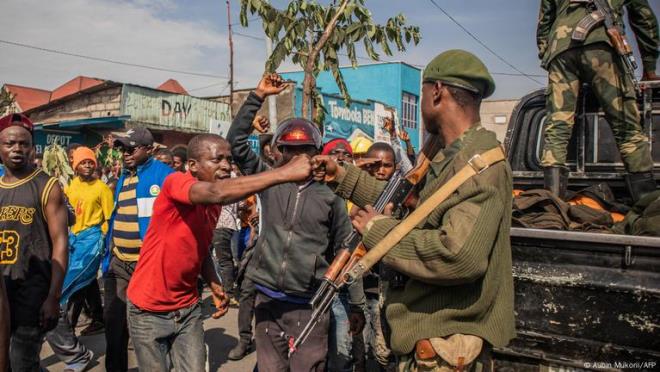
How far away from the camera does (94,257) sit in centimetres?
549

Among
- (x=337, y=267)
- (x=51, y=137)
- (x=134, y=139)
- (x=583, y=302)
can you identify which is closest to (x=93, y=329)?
(x=134, y=139)

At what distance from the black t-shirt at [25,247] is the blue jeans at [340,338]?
2.01 m

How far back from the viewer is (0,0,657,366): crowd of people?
200 centimetres

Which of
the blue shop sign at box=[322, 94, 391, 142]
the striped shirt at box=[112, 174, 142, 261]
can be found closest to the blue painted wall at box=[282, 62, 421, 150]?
the blue shop sign at box=[322, 94, 391, 142]

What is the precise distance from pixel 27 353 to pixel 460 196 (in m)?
2.94

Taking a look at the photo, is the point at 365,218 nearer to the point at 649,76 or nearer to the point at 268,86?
the point at 268,86

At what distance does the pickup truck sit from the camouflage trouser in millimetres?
1397

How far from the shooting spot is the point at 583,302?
2.37m

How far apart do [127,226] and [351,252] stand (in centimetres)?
305

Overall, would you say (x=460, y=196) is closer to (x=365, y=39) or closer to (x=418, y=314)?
(x=418, y=314)

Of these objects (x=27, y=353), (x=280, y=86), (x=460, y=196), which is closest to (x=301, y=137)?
(x=280, y=86)

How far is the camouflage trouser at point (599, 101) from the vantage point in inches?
140

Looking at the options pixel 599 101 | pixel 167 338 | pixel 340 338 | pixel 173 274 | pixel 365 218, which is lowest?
pixel 340 338

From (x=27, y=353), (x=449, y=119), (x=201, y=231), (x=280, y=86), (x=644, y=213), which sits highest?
(x=280, y=86)
